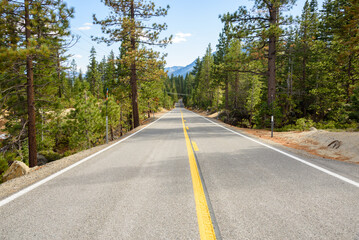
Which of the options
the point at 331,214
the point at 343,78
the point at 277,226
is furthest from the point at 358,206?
the point at 343,78

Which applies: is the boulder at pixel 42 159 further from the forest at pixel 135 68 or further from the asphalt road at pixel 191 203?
the asphalt road at pixel 191 203

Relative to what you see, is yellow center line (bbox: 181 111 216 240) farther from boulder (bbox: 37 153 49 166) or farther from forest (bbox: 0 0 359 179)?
boulder (bbox: 37 153 49 166)

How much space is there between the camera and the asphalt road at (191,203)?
2.39 meters

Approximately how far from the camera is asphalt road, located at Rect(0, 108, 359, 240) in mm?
2393

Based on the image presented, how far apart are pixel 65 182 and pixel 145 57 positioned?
50.3 ft

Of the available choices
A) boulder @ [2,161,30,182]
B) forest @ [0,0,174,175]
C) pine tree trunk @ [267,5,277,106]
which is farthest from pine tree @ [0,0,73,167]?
pine tree trunk @ [267,5,277,106]

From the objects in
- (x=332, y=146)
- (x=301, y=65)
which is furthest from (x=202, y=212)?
(x=301, y=65)

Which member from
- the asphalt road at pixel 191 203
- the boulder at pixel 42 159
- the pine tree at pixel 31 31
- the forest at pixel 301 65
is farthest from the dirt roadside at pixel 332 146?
the boulder at pixel 42 159

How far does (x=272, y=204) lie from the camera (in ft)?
9.93

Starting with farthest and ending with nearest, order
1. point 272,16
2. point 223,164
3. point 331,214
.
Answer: point 272,16
point 223,164
point 331,214

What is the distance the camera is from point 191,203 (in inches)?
122

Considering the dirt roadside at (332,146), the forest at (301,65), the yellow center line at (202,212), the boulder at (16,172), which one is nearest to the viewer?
the yellow center line at (202,212)

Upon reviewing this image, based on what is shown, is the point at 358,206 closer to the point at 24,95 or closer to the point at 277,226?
the point at 277,226

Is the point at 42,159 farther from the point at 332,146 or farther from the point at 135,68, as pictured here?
the point at 332,146
